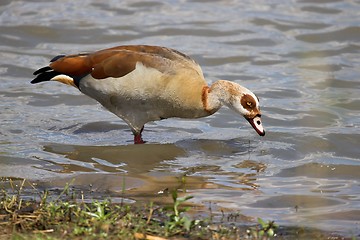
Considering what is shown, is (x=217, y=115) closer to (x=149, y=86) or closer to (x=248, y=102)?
(x=248, y=102)

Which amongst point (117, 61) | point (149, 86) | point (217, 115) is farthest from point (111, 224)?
point (217, 115)

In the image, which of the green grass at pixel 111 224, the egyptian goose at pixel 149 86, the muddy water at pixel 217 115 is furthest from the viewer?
the egyptian goose at pixel 149 86

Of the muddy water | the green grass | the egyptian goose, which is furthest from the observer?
the egyptian goose

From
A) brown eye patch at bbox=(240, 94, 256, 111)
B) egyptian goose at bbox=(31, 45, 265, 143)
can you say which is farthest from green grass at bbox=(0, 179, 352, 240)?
brown eye patch at bbox=(240, 94, 256, 111)

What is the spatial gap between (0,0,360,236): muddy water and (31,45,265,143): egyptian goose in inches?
15.7

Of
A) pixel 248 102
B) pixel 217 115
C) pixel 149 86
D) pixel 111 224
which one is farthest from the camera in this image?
pixel 217 115

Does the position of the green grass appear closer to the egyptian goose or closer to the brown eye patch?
the egyptian goose

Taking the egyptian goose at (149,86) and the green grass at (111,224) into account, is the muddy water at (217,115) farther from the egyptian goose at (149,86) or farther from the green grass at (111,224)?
the green grass at (111,224)

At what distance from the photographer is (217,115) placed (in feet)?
34.1

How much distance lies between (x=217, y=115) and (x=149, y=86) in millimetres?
1973

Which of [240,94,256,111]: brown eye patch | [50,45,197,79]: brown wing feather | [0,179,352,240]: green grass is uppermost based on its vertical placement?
[50,45,197,79]: brown wing feather

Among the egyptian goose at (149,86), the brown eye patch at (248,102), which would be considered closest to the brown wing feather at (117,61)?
the egyptian goose at (149,86)

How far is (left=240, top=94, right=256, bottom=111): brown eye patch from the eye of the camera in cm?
869

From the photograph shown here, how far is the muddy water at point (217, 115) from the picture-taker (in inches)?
293
